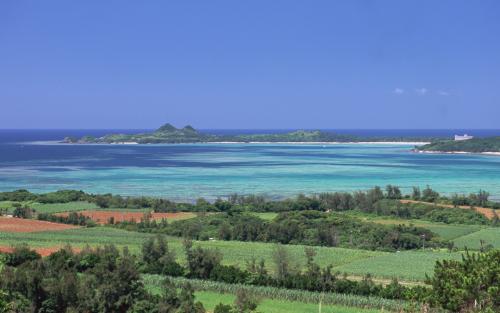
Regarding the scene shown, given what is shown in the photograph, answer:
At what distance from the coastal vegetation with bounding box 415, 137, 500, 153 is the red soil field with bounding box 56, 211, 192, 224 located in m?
131

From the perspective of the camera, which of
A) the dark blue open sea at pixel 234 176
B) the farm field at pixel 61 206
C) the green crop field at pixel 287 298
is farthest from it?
the dark blue open sea at pixel 234 176

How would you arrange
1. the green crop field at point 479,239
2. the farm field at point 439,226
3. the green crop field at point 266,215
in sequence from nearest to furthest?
1. the green crop field at point 479,239
2. the farm field at point 439,226
3. the green crop field at point 266,215

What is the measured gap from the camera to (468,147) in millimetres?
176500

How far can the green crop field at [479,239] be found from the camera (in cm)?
4788

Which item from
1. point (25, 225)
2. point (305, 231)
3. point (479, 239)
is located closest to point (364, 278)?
point (305, 231)

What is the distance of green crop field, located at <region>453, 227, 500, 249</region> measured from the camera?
47.9 meters

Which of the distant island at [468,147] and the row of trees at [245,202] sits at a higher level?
the distant island at [468,147]

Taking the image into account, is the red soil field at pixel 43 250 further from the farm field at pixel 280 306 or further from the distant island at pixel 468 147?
the distant island at pixel 468 147

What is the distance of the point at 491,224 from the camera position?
59.7 m

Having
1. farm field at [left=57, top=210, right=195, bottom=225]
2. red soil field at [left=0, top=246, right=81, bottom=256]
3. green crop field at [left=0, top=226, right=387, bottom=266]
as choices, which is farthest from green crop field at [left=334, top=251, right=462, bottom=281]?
farm field at [left=57, top=210, right=195, bottom=225]

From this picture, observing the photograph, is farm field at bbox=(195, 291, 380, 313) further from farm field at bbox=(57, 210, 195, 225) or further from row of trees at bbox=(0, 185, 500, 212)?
row of trees at bbox=(0, 185, 500, 212)

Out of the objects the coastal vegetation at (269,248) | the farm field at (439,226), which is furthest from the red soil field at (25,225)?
the farm field at (439,226)

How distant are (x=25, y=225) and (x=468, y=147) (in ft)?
487

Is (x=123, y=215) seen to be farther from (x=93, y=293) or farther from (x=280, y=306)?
(x=93, y=293)
